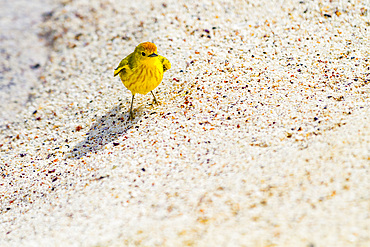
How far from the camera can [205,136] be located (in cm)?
415

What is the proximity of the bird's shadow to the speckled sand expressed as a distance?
2 cm

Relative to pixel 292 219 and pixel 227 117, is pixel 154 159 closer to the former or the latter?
pixel 227 117

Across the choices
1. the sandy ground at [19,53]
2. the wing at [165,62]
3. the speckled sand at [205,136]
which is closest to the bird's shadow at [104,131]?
the speckled sand at [205,136]

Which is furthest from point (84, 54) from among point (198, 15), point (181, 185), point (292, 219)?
point (292, 219)

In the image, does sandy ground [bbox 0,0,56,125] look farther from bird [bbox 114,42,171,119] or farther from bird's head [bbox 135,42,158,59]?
bird's head [bbox 135,42,158,59]

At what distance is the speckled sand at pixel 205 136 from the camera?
3.02 metres

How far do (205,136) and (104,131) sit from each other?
1.48 meters

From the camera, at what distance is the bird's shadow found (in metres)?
4.59

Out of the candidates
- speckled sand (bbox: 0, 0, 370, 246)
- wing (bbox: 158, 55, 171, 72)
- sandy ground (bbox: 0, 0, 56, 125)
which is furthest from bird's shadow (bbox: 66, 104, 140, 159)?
sandy ground (bbox: 0, 0, 56, 125)

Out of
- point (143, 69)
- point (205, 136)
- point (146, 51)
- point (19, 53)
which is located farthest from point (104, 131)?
point (19, 53)

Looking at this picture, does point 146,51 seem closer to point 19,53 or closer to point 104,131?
point 104,131

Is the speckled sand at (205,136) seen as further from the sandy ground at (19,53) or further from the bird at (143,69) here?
the bird at (143,69)

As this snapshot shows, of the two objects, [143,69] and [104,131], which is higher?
[143,69]

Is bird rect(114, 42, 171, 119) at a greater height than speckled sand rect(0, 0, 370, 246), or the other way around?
bird rect(114, 42, 171, 119)
